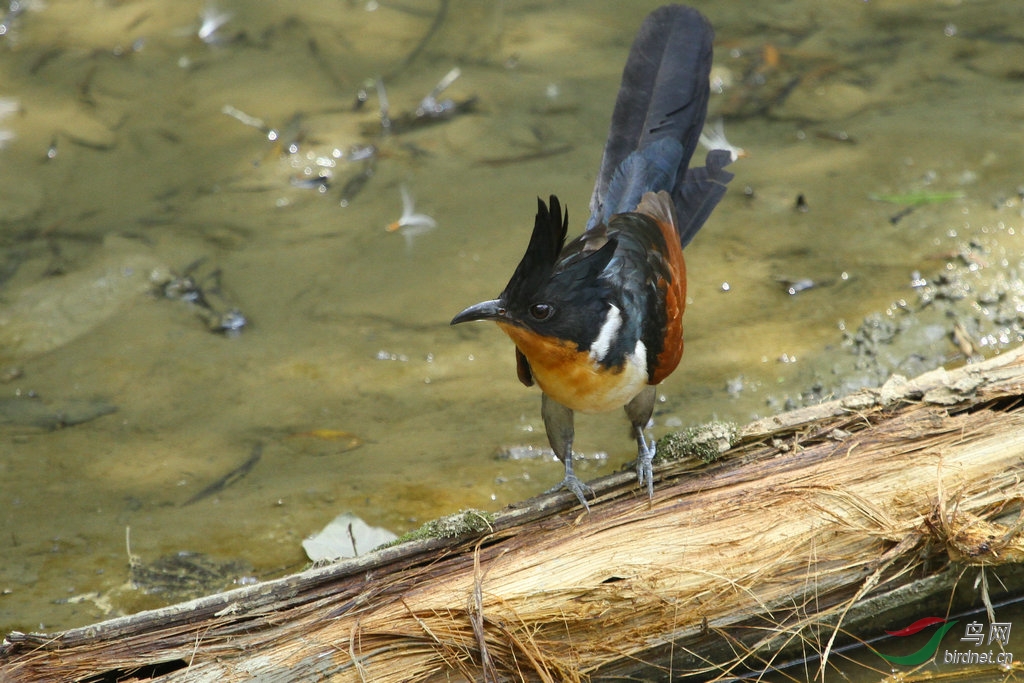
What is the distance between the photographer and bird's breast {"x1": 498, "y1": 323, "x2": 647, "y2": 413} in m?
3.10

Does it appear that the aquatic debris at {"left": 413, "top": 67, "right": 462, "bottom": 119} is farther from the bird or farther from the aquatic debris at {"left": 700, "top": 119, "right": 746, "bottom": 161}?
the bird

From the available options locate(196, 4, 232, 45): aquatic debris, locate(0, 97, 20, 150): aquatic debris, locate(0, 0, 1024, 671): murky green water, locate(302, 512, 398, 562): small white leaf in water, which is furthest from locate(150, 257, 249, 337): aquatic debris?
locate(196, 4, 232, 45): aquatic debris

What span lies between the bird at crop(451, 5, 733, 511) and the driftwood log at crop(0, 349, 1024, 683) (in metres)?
0.28

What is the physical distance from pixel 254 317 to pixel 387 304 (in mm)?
782

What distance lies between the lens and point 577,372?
3.12m

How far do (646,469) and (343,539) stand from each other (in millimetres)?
1464

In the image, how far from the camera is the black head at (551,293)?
119 inches

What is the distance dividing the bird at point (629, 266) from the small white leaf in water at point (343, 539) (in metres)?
0.91

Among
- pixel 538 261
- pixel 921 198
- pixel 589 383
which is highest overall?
pixel 538 261

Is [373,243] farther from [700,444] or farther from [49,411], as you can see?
[700,444]

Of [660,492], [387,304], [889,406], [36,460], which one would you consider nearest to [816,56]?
[387,304]

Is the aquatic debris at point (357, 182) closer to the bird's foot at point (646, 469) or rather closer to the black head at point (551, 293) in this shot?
the black head at point (551, 293)

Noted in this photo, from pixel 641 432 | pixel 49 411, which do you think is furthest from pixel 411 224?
pixel 641 432

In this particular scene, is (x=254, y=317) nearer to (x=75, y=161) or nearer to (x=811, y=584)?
(x=75, y=161)
